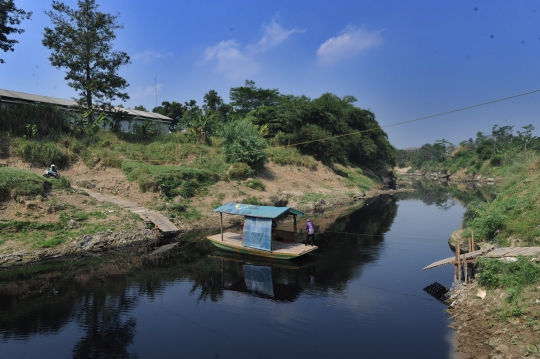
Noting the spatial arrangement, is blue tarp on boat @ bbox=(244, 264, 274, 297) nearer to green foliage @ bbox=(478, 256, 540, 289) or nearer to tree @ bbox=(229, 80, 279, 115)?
green foliage @ bbox=(478, 256, 540, 289)

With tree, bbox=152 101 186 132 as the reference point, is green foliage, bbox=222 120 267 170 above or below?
below

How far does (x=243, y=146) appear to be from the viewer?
37.8m

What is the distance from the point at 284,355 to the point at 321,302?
163 inches

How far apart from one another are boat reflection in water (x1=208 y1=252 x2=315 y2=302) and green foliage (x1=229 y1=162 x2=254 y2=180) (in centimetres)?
1523

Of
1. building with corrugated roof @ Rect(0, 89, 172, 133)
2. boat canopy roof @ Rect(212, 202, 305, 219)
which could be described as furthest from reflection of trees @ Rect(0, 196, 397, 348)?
building with corrugated roof @ Rect(0, 89, 172, 133)

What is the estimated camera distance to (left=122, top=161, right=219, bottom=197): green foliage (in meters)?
29.6

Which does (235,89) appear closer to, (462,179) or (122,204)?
(122,204)

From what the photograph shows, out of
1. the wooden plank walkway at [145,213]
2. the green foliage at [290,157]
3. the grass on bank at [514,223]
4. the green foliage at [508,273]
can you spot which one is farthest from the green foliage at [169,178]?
the green foliage at [508,273]

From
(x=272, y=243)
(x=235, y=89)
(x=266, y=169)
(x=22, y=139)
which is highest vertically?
(x=235, y=89)

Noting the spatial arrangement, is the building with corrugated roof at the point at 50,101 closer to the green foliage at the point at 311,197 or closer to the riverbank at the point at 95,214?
the riverbank at the point at 95,214

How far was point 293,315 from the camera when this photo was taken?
43.2 feet

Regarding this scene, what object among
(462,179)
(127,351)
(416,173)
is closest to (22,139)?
(127,351)

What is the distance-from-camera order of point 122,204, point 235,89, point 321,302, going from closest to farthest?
point 321,302, point 122,204, point 235,89

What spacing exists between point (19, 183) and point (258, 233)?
15.6 metres
